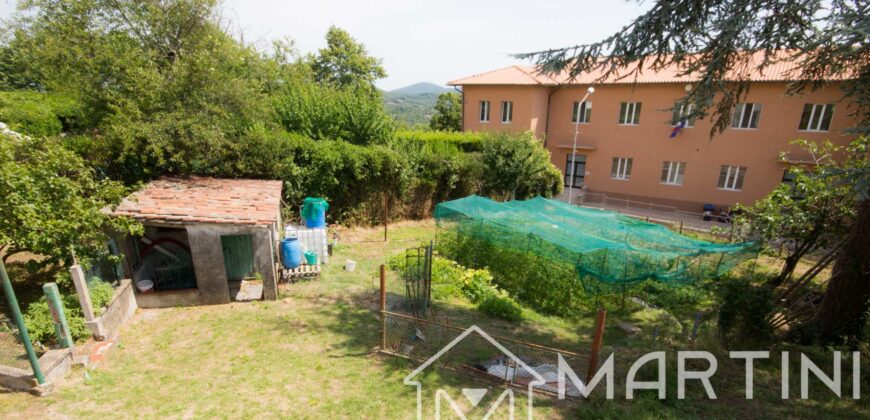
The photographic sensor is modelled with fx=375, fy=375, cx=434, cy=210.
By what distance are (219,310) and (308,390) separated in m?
3.90

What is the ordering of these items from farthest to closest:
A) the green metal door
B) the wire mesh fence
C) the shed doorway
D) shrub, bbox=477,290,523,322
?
1. the green metal door
2. the shed doorway
3. shrub, bbox=477,290,523,322
4. the wire mesh fence

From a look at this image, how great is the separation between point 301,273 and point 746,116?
24327mm

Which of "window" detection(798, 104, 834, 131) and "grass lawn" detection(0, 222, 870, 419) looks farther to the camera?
"window" detection(798, 104, 834, 131)

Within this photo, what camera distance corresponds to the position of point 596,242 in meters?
9.76

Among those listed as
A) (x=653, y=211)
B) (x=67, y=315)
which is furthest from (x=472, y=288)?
(x=653, y=211)

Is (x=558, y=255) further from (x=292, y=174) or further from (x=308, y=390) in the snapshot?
(x=292, y=174)

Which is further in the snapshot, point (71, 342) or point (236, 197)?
point (236, 197)

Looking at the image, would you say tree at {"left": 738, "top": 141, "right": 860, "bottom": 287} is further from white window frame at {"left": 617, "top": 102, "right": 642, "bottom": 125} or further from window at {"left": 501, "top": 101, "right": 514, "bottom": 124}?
window at {"left": 501, "top": 101, "right": 514, "bottom": 124}

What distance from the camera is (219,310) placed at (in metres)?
8.70

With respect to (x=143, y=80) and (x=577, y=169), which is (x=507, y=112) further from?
(x=143, y=80)

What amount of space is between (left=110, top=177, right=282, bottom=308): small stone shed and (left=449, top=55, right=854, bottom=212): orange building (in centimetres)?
1680

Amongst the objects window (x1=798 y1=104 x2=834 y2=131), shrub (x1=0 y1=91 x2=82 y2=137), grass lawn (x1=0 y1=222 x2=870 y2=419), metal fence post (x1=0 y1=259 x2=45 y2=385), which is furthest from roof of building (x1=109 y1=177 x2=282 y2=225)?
window (x1=798 y1=104 x2=834 y2=131)

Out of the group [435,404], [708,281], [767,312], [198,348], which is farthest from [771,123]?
[198,348]

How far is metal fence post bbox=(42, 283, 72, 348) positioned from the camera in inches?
231
